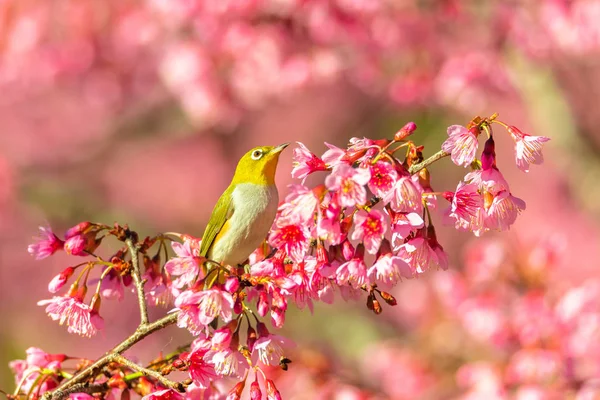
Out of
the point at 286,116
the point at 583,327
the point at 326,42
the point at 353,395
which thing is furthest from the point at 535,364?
the point at 286,116

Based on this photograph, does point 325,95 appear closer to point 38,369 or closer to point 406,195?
point 38,369

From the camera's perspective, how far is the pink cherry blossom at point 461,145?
1492mm

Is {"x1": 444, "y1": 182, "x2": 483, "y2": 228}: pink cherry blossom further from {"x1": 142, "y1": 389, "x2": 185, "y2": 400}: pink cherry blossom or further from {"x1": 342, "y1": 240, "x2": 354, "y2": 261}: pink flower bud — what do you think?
{"x1": 142, "y1": 389, "x2": 185, "y2": 400}: pink cherry blossom

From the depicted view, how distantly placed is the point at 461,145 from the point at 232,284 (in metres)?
0.53

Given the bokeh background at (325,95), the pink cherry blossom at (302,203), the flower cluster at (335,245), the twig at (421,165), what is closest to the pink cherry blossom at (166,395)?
the flower cluster at (335,245)

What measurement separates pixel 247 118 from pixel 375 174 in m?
9.53

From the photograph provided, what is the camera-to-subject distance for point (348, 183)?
4.74 feet

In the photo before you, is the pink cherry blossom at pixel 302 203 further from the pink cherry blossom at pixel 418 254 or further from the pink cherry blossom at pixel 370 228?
the pink cherry blossom at pixel 418 254

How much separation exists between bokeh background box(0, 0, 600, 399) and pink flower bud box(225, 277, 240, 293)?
37cm

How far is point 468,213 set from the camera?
5.13 ft

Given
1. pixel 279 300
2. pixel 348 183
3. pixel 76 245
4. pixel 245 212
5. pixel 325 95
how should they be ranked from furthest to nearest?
pixel 325 95, pixel 245 212, pixel 76 245, pixel 279 300, pixel 348 183

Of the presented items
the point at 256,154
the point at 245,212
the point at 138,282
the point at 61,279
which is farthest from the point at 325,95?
the point at 138,282

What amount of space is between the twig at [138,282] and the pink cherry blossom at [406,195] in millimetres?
566

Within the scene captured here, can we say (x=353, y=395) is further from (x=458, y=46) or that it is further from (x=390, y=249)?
(x=458, y=46)
